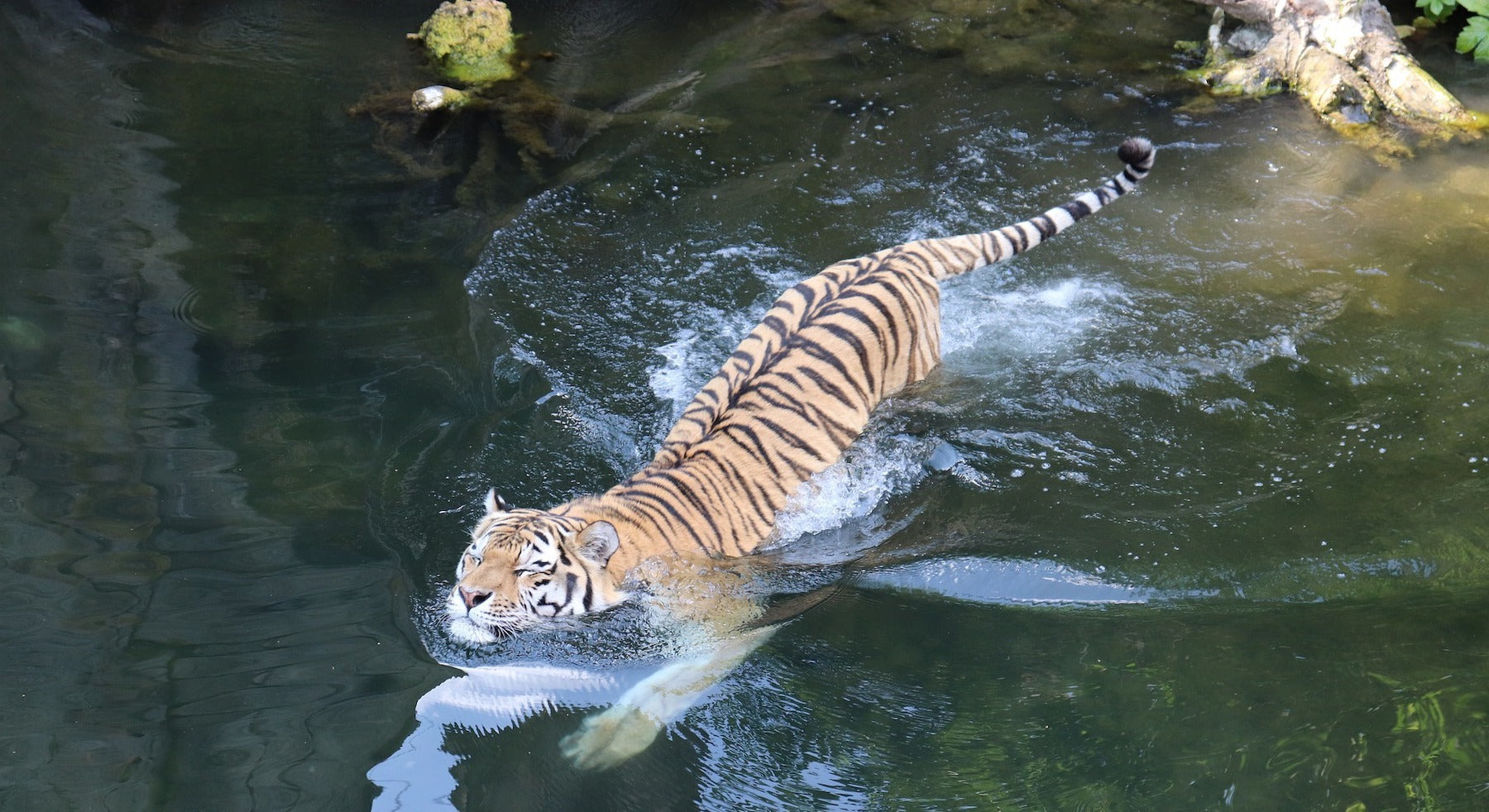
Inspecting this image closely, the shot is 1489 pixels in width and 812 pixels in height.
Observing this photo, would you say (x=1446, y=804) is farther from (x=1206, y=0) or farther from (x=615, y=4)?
(x=615, y=4)

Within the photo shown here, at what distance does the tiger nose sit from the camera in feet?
9.57

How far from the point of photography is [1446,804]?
99.4 inches

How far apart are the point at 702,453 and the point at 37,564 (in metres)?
1.83

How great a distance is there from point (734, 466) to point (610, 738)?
859mm

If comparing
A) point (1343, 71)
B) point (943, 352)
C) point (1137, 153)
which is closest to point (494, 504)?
point (943, 352)

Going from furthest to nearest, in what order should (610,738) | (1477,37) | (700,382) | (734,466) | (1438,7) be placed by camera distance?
(1438,7)
(1477,37)
(700,382)
(734,466)
(610,738)

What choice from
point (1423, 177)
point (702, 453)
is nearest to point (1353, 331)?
point (1423, 177)

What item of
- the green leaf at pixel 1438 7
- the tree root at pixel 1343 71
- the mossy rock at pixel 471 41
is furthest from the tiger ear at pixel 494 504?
the green leaf at pixel 1438 7

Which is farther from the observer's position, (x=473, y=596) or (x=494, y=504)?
(x=494, y=504)

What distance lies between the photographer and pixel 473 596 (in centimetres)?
292

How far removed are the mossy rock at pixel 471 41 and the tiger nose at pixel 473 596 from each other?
3970 mm

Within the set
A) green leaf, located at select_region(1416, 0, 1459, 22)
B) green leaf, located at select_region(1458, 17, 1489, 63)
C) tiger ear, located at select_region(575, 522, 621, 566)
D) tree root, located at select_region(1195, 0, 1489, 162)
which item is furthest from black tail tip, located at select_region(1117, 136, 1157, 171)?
green leaf, located at select_region(1416, 0, 1459, 22)

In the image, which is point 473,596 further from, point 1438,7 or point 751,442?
point 1438,7

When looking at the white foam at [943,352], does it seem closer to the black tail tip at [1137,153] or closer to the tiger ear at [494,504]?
the black tail tip at [1137,153]
